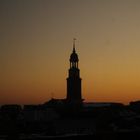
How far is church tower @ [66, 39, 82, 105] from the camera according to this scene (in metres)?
94.0

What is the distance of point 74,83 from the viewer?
9588 centimetres

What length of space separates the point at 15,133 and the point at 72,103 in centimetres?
7838

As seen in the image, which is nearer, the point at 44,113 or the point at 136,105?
the point at 44,113

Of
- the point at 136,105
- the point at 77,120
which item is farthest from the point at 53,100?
the point at 77,120

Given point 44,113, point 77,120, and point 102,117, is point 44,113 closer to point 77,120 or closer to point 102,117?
point 77,120

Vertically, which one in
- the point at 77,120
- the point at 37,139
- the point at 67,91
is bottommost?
the point at 37,139

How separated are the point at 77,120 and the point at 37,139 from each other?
63948 millimetres

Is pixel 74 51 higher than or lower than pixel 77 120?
higher

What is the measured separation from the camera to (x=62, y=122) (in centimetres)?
8388

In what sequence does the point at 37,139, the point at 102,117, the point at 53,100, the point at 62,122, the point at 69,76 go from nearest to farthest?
the point at 37,139 → the point at 102,117 → the point at 62,122 → the point at 69,76 → the point at 53,100

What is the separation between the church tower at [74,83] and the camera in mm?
94000

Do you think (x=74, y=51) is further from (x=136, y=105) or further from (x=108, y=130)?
(x=108, y=130)

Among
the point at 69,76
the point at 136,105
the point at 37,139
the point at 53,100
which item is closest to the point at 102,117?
the point at 37,139

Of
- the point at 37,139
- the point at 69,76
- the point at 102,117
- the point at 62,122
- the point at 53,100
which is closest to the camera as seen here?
the point at 37,139
